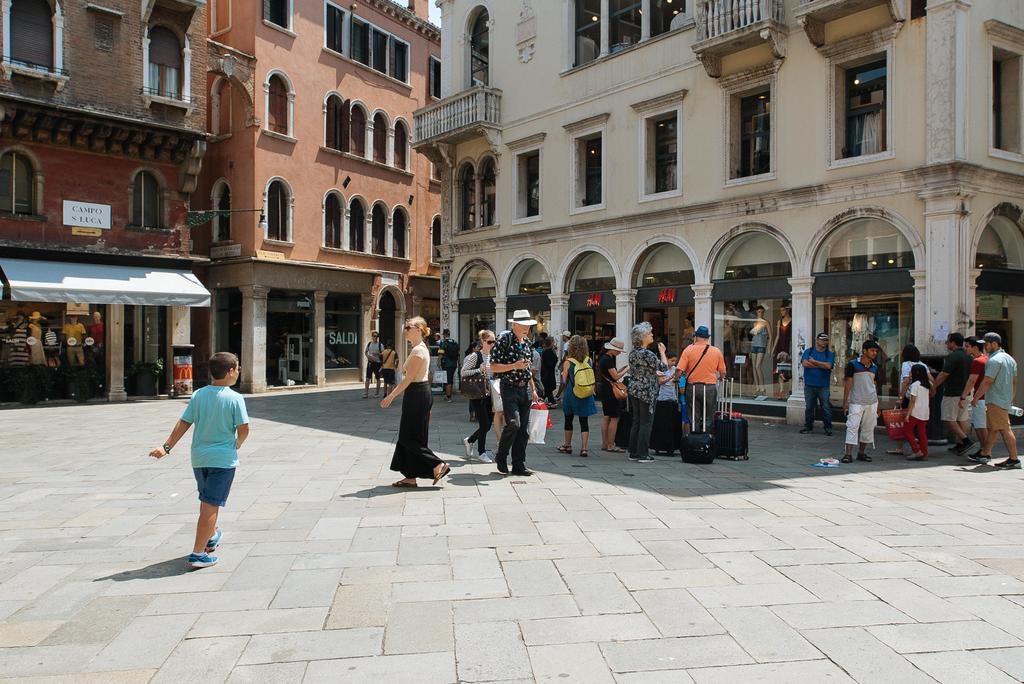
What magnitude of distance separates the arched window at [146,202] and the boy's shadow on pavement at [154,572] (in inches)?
733

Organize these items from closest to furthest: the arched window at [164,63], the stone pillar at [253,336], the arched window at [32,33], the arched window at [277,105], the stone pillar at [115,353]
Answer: the arched window at [32,33] < the stone pillar at [115,353] < the arched window at [164,63] < the stone pillar at [253,336] < the arched window at [277,105]

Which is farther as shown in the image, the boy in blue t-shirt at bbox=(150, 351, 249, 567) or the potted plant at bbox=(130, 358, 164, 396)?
the potted plant at bbox=(130, 358, 164, 396)

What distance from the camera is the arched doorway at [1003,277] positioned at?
13.3m

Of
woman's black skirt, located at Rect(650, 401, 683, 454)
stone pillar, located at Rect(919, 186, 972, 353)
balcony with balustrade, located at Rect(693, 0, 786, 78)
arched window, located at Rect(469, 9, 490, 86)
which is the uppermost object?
arched window, located at Rect(469, 9, 490, 86)

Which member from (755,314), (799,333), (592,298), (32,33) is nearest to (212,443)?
(799,333)

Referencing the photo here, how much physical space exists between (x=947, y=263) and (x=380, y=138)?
21887 mm

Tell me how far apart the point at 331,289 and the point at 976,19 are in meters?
20.3

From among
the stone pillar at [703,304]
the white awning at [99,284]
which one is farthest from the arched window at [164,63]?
the stone pillar at [703,304]

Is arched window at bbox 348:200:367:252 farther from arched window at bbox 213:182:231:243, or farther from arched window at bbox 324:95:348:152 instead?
arched window at bbox 213:182:231:243

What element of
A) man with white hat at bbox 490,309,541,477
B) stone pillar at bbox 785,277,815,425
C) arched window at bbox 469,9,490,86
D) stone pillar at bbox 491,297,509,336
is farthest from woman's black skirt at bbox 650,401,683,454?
arched window at bbox 469,9,490,86

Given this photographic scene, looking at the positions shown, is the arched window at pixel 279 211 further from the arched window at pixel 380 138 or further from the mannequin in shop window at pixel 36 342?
the mannequin in shop window at pixel 36 342

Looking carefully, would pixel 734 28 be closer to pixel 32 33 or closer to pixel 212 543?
pixel 212 543

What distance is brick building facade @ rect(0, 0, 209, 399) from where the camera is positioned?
19.0 meters

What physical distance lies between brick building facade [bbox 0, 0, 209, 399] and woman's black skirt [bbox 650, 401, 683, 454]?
15.3 metres
